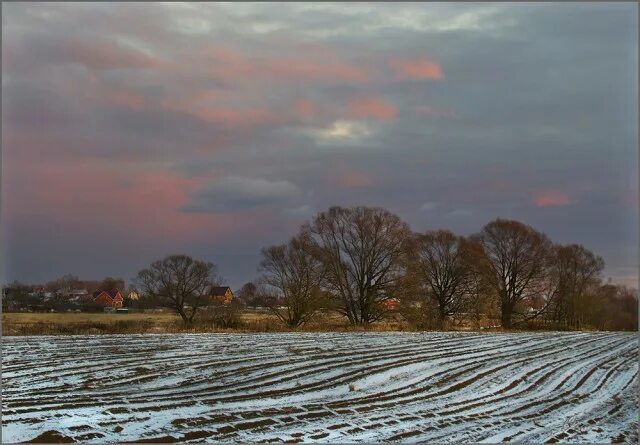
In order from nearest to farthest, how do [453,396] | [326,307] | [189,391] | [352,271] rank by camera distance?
[189,391] → [453,396] → [326,307] → [352,271]

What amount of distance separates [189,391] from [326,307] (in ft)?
93.4

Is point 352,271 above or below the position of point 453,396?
above

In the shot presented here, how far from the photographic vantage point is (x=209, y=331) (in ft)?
100

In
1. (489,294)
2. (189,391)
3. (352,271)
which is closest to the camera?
(189,391)

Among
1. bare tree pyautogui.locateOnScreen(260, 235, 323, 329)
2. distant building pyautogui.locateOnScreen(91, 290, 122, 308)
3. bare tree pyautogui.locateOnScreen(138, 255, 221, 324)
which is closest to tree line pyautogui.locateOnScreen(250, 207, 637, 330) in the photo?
bare tree pyautogui.locateOnScreen(260, 235, 323, 329)

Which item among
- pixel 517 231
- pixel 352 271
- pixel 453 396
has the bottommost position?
pixel 453 396

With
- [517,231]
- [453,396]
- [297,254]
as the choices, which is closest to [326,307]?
[297,254]

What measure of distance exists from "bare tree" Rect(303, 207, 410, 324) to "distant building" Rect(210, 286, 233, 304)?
12.2 m

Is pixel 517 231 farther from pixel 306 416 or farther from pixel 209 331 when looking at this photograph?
pixel 306 416

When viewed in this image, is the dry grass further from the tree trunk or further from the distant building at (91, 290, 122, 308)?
the tree trunk

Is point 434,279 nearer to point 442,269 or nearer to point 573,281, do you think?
point 442,269

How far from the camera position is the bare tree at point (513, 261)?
5206 centimetres

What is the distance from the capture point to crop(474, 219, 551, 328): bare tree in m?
52.1

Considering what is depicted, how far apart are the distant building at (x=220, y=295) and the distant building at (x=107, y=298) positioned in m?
6.70
